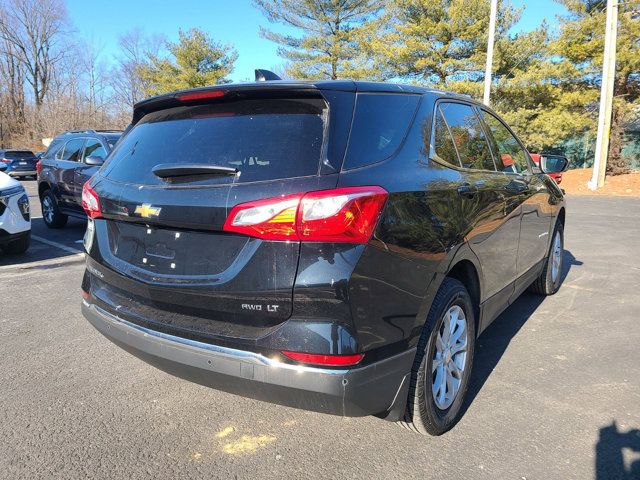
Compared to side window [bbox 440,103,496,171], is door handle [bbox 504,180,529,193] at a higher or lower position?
lower

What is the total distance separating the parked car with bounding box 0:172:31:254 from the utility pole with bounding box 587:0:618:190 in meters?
18.4

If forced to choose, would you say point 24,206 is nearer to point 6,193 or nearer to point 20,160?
point 6,193

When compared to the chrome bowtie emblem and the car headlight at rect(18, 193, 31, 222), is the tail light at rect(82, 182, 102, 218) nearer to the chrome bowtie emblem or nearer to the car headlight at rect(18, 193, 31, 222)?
the chrome bowtie emblem

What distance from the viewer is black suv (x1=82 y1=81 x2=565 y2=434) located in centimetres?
193

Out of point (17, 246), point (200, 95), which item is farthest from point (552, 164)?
point (17, 246)

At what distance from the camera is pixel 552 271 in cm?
502

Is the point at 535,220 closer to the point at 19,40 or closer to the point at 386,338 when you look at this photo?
the point at 386,338

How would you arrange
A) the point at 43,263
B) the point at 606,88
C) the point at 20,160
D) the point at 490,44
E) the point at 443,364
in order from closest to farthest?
the point at 443,364, the point at 43,263, the point at 490,44, the point at 606,88, the point at 20,160

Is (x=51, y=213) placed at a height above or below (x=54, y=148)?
below

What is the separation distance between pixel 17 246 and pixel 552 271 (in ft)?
22.7

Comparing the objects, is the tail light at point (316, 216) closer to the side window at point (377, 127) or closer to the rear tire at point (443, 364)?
the side window at point (377, 127)

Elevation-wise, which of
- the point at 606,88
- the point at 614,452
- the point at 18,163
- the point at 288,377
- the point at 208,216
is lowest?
the point at 614,452

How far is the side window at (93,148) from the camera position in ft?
27.2

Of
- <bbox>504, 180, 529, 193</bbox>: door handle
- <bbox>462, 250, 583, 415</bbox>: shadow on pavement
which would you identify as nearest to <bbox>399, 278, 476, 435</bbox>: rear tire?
<bbox>462, 250, 583, 415</bbox>: shadow on pavement
